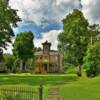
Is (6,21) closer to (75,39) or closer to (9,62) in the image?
(75,39)

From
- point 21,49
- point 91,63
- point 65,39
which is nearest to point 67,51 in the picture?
point 65,39

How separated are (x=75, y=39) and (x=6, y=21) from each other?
1112 inches

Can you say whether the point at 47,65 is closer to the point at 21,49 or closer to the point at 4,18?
the point at 21,49

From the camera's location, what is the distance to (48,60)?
5517 inches

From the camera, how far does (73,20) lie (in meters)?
85.2

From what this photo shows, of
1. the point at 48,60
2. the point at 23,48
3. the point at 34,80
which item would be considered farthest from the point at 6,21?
the point at 48,60

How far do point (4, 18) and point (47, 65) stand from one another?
271 ft

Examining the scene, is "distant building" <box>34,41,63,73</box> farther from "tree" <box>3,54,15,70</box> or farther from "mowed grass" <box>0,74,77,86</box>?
Result: "mowed grass" <box>0,74,77,86</box>

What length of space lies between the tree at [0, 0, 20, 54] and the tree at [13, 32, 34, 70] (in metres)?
72.3

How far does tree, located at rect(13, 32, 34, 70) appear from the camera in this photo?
435 feet

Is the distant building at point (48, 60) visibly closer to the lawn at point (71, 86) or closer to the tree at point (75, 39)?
the tree at point (75, 39)

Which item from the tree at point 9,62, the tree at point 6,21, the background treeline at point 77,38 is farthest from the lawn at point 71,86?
the tree at point 9,62

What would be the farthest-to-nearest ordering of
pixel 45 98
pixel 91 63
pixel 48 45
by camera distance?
pixel 48 45, pixel 91 63, pixel 45 98

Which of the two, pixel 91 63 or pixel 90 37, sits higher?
pixel 90 37
